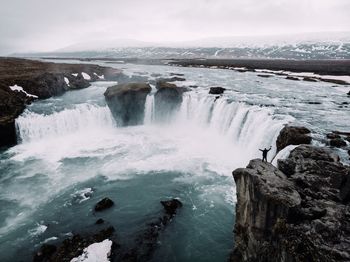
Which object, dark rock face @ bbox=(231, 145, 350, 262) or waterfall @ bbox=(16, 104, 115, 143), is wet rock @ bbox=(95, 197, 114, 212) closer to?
dark rock face @ bbox=(231, 145, 350, 262)

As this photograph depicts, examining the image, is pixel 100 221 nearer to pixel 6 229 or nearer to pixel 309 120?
pixel 6 229

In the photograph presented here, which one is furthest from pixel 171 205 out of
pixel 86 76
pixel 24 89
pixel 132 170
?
pixel 86 76

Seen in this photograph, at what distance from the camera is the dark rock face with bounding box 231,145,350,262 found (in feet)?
36.9

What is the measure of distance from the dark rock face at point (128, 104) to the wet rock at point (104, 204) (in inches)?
965

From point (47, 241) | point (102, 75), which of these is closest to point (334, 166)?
point (47, 241)

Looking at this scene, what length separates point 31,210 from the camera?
75.8 feet

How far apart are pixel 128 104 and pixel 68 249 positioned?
103ft

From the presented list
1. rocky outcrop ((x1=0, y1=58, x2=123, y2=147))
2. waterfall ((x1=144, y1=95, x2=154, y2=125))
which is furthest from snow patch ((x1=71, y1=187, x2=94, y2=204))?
waterfall ((x1=144, y1=95, x2=154, y2=125))

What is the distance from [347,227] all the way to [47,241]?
1707 centimetres

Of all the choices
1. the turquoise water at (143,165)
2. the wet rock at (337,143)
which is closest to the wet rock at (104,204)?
the turquoise water at (143,165)

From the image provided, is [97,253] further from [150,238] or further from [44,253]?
[150,238]

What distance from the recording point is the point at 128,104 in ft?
154

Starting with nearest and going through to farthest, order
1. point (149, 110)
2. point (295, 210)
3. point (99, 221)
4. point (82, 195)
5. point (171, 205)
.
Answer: point (295, 210) < point (99, 221) < point (171, 205) < point (82, 195) < point (149, 110)

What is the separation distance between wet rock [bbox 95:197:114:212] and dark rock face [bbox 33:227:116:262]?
3.54 metres
